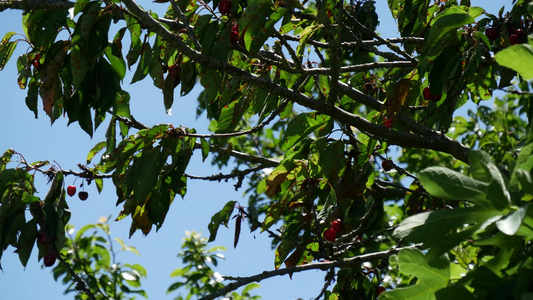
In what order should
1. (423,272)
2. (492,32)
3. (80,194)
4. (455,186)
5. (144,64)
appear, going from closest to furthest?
(455,186) < (423,272) < (144,64) < (492,32) < (80,194)

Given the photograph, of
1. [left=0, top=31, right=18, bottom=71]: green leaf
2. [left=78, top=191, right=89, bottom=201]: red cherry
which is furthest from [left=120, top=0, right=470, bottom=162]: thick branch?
[left=78, top=191, right=89, bottom=201]: red cherry

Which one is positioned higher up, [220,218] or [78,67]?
[78,67]

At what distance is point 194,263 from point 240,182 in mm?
2799

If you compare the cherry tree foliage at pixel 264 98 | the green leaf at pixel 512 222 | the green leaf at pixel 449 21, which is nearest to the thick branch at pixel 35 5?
the cherry tree foliage at pixel 264 98

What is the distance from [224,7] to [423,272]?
63.6 inches

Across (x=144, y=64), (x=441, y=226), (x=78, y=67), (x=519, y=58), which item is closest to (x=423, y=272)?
(x=441, y=226)

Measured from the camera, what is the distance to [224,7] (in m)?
2.66

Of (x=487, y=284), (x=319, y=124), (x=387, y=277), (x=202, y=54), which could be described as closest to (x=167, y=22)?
(x=202, y=54)

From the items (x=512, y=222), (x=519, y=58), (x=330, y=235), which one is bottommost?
(x=512, y=222)

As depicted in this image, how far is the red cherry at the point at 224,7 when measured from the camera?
265 centimetres

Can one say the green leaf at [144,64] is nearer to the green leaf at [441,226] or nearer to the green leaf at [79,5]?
the green leaf at [79,5]

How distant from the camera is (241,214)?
3219 millimetres

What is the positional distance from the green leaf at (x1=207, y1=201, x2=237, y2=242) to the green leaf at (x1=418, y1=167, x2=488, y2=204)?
2.04 meters

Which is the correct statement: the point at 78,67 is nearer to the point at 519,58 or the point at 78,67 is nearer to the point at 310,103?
the point at 310,103
